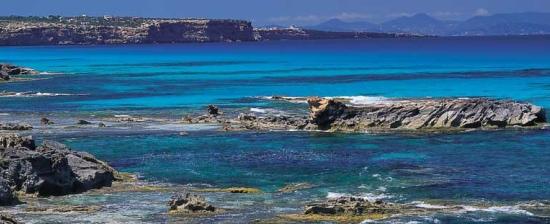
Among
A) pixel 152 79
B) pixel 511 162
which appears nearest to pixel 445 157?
pixel 511 162

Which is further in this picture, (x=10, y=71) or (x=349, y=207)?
(x=10, y=71)

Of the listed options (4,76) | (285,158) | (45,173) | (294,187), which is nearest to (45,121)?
(285,158)

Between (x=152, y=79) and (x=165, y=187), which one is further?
(x=152, y=79)

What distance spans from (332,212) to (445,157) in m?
17.9

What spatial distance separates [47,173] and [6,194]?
3.18 metres

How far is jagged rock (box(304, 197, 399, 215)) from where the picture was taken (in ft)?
118

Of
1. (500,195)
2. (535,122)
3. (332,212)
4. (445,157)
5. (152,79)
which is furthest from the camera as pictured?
(152,79)

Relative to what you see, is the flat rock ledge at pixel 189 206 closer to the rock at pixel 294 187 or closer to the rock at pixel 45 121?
the rock at pixel 294 187

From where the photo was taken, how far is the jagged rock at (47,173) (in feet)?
135

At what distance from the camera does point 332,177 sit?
45.9 meters

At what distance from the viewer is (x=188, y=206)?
120ft

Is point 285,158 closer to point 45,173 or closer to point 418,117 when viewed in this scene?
point 45,173

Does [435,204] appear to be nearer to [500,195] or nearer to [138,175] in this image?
[500,195]

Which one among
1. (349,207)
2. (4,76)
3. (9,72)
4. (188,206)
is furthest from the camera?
(9,72)
